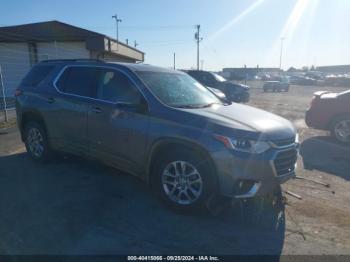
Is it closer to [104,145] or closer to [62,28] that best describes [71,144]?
[104,145]

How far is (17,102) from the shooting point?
6340mm

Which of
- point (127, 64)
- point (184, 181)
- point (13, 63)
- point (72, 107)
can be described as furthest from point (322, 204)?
point (13, 63)

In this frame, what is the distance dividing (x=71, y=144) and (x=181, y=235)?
2661 millimetres

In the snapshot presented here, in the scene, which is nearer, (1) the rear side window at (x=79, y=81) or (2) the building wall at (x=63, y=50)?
(1) the rear side window at (x=79, y=81)

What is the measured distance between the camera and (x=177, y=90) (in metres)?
4.82

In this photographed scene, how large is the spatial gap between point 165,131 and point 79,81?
206 cm

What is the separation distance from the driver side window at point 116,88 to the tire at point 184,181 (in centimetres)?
96

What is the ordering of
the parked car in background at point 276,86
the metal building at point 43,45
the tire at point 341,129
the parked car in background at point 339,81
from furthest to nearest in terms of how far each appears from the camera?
1. the parked car in background at point 339,81
2. the parked car in background at point 276,86
3. the metal building at point 43,45
4. the tire at point 341,129

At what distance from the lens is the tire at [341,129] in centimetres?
834

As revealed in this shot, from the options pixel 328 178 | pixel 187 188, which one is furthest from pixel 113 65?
pixel 328 178

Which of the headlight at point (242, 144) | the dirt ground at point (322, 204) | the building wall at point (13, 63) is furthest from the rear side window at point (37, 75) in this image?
the building wall at point (13, 63)

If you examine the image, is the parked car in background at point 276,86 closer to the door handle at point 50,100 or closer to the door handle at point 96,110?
the door handle at point 50,100

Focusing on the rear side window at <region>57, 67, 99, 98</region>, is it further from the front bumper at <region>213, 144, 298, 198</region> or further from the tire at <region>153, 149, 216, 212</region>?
the front bumper at <region>213, 144, 298, 198</region>

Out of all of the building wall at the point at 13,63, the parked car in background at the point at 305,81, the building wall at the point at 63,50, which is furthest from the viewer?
the parked car in background at the point at 305,81
